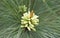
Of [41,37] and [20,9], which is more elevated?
[20,9]

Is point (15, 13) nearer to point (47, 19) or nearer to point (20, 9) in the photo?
point (20, 9)

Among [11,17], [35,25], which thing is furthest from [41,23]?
[11,17]

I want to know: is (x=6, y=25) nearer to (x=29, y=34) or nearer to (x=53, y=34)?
(x=29, y=34)

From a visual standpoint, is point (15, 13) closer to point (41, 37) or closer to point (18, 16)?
point (18, 16)

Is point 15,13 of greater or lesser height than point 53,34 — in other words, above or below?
above

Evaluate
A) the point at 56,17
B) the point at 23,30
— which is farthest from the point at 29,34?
the point at 56,17

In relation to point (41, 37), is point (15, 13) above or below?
above

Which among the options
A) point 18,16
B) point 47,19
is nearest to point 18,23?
point 18,16
